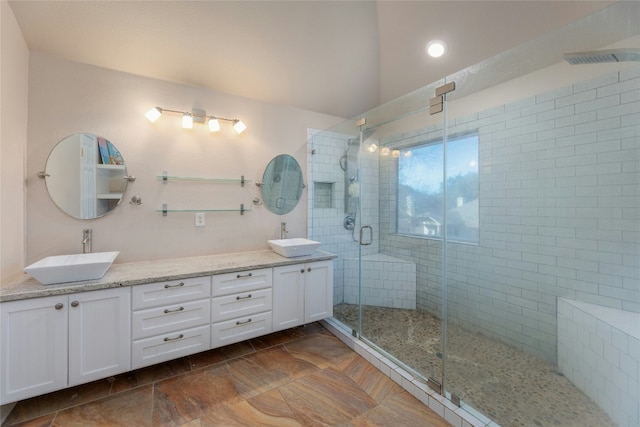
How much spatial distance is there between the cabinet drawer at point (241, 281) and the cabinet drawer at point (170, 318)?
134 millimetres

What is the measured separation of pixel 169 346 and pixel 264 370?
73cm

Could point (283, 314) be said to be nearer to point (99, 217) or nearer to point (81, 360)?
point (81, 360)

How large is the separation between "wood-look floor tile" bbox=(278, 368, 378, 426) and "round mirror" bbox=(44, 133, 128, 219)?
2.06m

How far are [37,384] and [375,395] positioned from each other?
2.09 meters

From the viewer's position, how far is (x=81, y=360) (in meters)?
1.63

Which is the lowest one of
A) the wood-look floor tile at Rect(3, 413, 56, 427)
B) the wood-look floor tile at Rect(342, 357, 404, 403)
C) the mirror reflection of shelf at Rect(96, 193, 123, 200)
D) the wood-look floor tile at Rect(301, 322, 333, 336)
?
the wood-look floor tile at Rect(342, 357, 404, 403)

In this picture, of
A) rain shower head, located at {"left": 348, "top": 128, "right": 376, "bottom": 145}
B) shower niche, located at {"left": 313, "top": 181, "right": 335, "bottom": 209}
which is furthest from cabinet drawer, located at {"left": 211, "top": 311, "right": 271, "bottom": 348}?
rain shower head, located at {"left": 348, "top": 128, "right": 376, "bottom": 145}

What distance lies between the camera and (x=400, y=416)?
1.62 m

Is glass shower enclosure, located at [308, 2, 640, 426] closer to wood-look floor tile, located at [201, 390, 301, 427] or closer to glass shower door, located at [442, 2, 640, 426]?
glass shower door, located at [442, 2, 640, 426]

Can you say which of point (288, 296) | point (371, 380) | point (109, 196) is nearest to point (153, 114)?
point (109, 196)

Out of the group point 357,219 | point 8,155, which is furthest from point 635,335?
point 8,155

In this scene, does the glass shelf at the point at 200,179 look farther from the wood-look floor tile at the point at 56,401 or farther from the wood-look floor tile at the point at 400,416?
the wood-look floor tile at the point at 400,416

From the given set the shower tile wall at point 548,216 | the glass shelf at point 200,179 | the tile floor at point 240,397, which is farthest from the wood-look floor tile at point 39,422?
the shower tile wall at point 548,216

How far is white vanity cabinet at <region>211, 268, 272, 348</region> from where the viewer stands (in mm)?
2082
